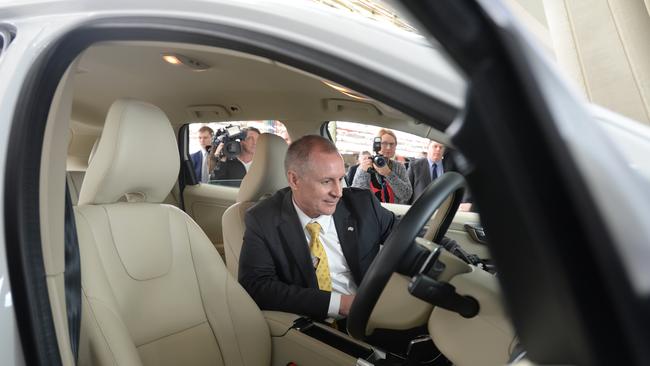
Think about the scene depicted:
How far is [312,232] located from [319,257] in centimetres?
11

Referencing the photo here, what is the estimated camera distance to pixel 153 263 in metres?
1.38

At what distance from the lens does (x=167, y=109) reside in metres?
3.03

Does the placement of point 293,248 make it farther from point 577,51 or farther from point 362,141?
point 362,141

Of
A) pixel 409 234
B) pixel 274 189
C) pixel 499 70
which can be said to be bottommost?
pixel 274 189

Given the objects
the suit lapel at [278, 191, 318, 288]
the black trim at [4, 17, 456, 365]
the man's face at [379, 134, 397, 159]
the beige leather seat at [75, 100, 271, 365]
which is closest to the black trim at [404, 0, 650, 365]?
the black trim at [4, 17, 456, 365]

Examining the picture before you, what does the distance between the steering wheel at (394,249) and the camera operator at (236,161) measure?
2.81 meters

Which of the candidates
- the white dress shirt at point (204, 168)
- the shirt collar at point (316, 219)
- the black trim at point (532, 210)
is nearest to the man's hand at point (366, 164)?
the shirt collar at point (316, 219)

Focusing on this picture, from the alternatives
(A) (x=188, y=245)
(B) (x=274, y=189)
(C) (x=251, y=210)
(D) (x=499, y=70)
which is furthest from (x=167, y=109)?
(D) (x=499, y=70)

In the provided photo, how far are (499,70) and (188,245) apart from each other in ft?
4.43

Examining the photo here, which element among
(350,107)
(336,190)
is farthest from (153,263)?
(350,107)

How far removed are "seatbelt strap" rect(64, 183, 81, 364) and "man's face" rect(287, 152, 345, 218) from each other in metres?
0.91

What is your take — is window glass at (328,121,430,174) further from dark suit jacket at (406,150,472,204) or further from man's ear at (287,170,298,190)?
man's ear at (287,170,298,190)

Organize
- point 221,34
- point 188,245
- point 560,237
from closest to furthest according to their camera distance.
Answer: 1. point 560,237
2. point 221,34
3. point 188,245

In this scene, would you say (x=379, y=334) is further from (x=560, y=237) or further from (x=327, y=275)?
(x=560, y=237)
